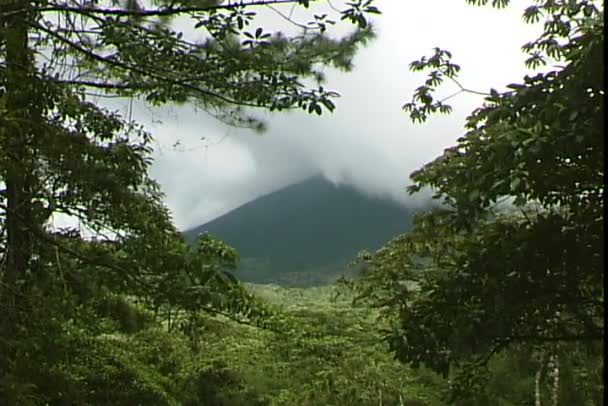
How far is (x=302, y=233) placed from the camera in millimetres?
9266

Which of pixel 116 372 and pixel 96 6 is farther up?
pixel 96 6

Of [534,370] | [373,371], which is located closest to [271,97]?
[373,371]

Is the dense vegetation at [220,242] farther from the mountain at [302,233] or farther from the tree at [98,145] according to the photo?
the mountain at [302,233]

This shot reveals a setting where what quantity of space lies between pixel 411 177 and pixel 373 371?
313cm

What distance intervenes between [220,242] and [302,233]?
476 cm

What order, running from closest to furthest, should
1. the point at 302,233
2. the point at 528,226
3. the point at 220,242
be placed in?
the point at 528,226
the point at 220,242
the point at 302,233

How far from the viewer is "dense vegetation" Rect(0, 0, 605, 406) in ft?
10.5

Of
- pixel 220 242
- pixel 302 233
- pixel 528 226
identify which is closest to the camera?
pixel 528 226

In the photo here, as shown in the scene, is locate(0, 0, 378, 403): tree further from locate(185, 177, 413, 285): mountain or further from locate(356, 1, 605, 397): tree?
locate(185, 177, 413, 285): mountain

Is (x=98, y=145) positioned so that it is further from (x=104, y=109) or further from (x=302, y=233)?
(x=302, y=233)

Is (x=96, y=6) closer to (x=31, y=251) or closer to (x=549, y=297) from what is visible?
(x=31, y=251)

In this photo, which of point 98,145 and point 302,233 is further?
point 302,233

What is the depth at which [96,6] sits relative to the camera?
12.5ft

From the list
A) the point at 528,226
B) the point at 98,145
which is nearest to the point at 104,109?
the point at 98,145
